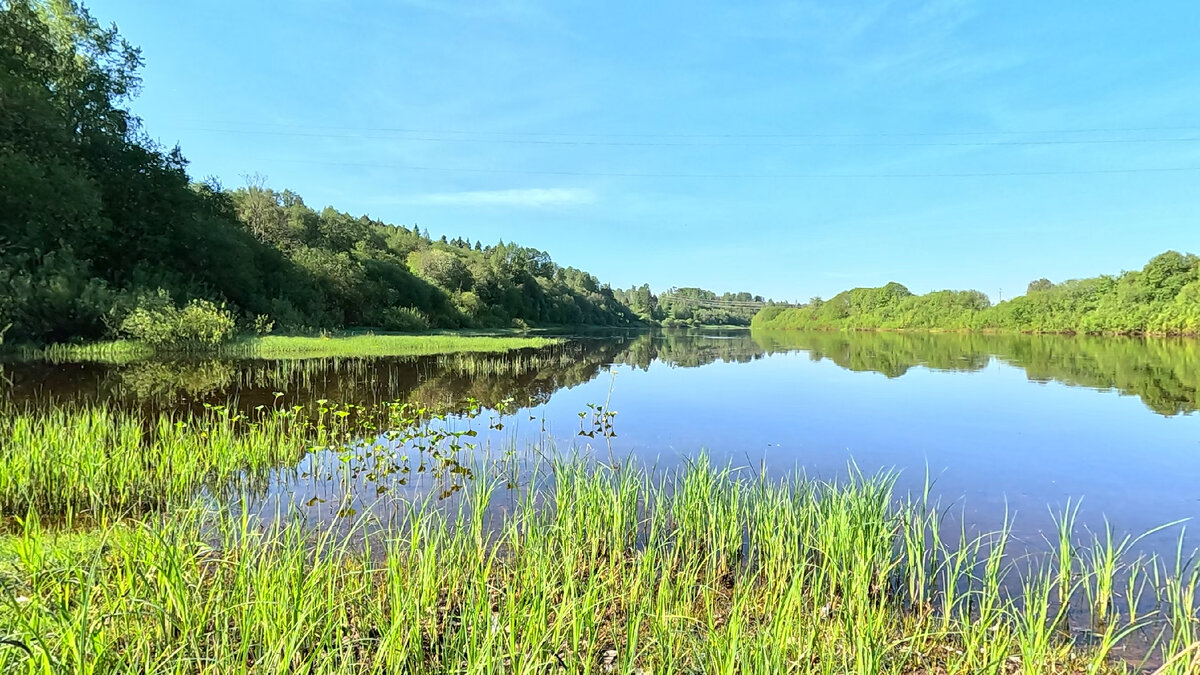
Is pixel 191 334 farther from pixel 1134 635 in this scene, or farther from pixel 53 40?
pixel 1134 635

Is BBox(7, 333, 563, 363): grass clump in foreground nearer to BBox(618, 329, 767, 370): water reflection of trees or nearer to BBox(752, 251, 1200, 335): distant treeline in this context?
BBox(618, 329, 767, 370): water reflection of trees

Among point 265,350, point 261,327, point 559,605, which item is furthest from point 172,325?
point 559,605

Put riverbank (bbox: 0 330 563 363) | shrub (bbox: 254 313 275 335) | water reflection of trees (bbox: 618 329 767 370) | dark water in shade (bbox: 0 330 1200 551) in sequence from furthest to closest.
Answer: water reflection of trees (bbox: 618 329 767 370) < shrub (bbox: 254 313 275 335) < riverbank (bbox: 0 330 563 363) < dark water in shade (bbox: 0 330 1200 551)

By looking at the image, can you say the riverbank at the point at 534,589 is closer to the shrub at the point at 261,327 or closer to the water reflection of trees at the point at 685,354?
the water reflection of trees at the point at 685,354

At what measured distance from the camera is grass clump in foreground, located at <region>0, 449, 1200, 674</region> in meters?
2.54

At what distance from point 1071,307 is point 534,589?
9718 cm

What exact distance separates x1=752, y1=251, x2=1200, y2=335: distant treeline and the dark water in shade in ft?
168

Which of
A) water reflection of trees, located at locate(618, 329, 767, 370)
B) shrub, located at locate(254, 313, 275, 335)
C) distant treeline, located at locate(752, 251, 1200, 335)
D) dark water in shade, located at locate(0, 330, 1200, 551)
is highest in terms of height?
distant treeline, located at locate(752, 251, 1200, 335)

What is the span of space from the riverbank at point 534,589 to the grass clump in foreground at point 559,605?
21 mm

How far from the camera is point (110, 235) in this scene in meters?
28.1

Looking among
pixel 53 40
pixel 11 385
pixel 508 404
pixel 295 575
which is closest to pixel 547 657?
pixel 295 575

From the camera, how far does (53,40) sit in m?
27.5

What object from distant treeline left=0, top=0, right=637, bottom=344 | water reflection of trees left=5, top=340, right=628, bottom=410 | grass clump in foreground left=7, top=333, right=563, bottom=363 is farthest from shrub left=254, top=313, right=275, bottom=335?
water reflection of trees left=5, top=340, right=628, bottom=410

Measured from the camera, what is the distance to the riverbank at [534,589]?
8.59 feet
